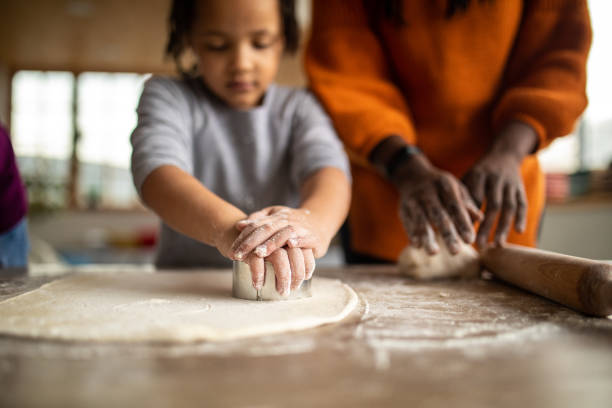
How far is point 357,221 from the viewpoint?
3.54ft

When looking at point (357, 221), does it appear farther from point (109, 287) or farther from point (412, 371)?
point (412, 371)

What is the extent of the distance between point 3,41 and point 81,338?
507cm

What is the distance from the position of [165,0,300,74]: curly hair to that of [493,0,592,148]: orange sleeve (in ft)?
1.65

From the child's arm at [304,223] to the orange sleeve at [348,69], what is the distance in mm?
166

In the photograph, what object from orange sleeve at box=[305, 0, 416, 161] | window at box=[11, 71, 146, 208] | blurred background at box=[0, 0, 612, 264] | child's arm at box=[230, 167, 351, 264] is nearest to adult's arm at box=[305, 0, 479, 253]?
orange sleeve at box=[305, 0, 416, 161]

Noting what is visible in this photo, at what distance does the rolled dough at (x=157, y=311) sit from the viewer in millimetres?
441

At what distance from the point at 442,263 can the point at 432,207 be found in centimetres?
11

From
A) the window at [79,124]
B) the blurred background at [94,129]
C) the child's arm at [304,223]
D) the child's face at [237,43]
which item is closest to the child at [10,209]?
the child's face at [237,43]

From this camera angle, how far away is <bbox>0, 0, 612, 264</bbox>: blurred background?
3416 millimetres

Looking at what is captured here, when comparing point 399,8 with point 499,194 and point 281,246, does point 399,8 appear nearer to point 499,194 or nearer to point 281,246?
point 499,194

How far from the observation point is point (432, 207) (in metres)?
0.82

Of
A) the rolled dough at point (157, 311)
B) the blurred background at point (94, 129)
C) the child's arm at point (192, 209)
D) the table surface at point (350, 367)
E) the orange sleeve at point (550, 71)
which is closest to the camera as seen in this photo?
the table surface at point (350, 367)

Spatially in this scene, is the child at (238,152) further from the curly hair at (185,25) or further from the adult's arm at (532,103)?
the adult's arm at (532,103)

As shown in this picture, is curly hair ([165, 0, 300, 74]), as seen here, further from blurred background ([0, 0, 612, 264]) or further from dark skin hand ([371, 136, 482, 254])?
blurred background ([0, 0, 612, 264])
